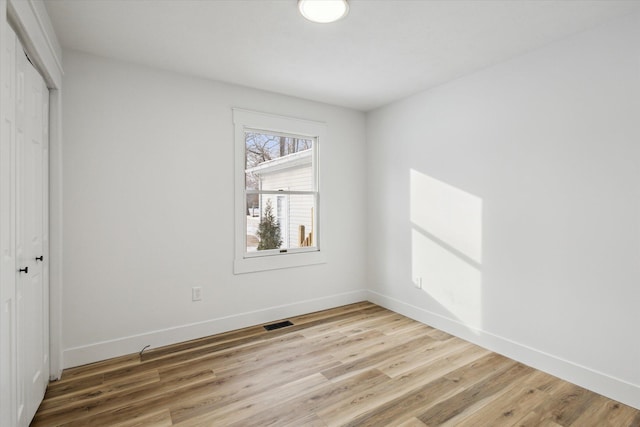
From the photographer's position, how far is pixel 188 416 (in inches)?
79.8

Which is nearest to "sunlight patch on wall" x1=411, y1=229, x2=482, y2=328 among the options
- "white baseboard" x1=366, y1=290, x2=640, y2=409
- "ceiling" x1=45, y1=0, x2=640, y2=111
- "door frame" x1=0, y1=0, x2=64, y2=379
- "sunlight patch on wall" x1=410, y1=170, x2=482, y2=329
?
"sunlight patch on wall" x1=410, y1=170, x2=482, y2=329

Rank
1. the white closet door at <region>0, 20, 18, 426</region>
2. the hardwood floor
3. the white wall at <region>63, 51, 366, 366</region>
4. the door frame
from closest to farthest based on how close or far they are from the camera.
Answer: the white closet door at <region>0, 20, 18, 426</region>
the hardwood floor
the door frame
the white wall at <region>63, 51, 366, 366</region>

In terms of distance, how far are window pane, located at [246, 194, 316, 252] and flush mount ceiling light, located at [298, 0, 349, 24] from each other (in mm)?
1980

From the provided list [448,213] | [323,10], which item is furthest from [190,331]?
[323,10]

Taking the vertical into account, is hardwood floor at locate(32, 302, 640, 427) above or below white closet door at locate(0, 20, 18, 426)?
below

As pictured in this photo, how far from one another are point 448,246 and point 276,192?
1.95 meters

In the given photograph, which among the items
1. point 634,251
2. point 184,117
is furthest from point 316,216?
point 634,251

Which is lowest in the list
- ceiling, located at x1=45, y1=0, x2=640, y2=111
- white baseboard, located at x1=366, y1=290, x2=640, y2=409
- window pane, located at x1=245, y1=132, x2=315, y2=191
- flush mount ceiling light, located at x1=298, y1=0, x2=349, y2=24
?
white baseboard, located at x1=366, y1=290, x2=640, y2=409

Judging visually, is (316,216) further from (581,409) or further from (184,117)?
(581,409)

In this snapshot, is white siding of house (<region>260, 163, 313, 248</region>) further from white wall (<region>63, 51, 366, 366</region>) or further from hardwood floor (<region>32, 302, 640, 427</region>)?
hardwood floor (<region>32, 302, 640, 427</region>)

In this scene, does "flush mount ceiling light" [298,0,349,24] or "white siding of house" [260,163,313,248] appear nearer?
"flush mount ceiling light" [298,0,349,24]

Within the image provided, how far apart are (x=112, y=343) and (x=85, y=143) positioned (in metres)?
1.70

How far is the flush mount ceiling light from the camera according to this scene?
2.04 metres

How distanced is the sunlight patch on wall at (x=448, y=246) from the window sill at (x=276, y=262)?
1160mm
